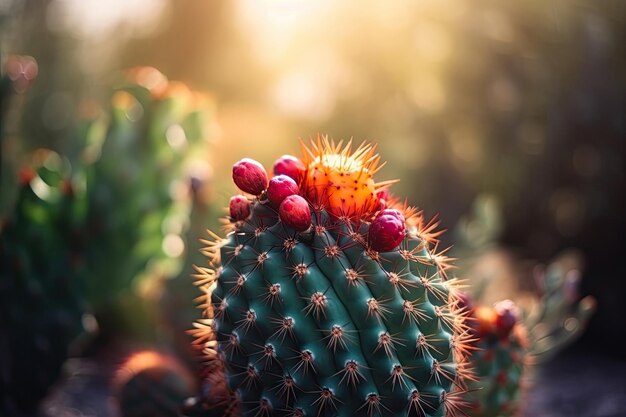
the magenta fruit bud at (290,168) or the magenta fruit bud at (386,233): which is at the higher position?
the magenta fruit bud at (290,168)

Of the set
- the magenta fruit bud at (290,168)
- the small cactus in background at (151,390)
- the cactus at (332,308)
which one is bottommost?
the small cactus in background at (151,390)

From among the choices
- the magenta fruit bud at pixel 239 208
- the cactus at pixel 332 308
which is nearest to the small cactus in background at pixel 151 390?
the cactus at pixel 332 308

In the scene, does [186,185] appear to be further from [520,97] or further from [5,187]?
[520,97]

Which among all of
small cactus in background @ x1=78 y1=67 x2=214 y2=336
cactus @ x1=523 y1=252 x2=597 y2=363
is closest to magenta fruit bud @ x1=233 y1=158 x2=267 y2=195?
small cactus in background @ x1=78 y1=67 x2=214 y2=336

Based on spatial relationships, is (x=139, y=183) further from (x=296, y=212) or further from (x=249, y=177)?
(x=296, y=212)

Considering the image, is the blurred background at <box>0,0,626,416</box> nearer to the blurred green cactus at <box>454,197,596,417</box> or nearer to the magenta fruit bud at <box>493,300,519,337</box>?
the blurred green cactus at <box>454,197,596,417</box>

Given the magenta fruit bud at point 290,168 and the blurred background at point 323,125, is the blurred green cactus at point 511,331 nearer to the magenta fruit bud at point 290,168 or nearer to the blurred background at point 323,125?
the blurred background at point 323,125

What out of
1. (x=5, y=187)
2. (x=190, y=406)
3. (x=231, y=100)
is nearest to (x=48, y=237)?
(x=5, y=187)
